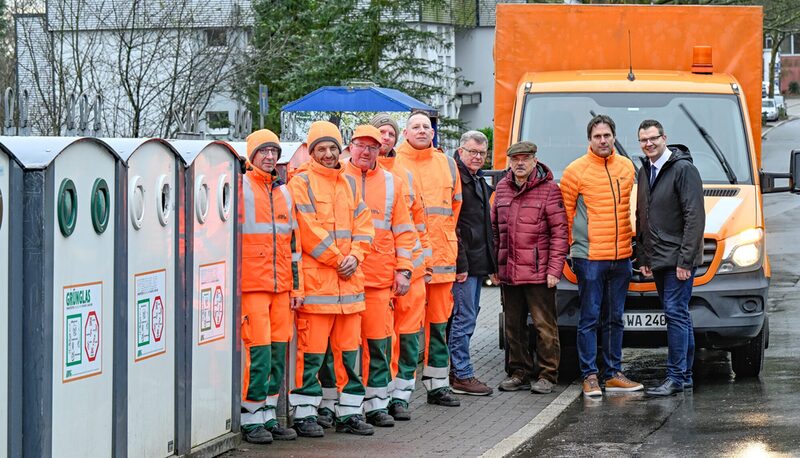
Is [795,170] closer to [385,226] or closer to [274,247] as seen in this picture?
[385,226]

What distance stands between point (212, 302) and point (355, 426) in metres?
1.49

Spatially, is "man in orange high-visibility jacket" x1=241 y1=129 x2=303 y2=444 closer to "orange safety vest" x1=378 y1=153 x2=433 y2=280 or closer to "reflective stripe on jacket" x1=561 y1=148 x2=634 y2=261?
"orange safety vest" x1=378 y1=153 x2=433 y2=280

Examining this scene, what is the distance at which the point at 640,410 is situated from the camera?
10.2 metres

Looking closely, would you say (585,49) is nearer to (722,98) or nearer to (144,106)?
(722,98)

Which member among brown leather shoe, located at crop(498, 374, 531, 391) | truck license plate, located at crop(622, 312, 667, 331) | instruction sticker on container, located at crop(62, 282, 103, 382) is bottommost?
brown leather shoe, located at crop(498, 374, 531, 391)

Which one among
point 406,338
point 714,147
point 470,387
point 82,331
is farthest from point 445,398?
point 82,331

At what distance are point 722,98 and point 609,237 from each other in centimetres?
205

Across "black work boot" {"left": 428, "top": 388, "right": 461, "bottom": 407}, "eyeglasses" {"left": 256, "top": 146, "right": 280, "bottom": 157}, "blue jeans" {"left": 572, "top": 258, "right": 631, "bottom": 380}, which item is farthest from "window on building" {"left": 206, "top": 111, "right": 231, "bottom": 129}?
"eyeglasses" {"left": 256, "top": 146, "right": 280, "bottom": 157}

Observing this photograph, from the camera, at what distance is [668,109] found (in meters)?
12.2

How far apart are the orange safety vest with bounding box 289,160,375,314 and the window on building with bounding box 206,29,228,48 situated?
14.8 meters

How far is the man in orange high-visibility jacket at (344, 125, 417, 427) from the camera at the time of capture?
30.5 ft

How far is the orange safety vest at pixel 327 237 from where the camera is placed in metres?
8.80

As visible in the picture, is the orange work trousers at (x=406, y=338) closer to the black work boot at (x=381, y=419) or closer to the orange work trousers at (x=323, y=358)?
the black work boot at (x=381, y=419)

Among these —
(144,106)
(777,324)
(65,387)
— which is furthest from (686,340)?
(144,106)
